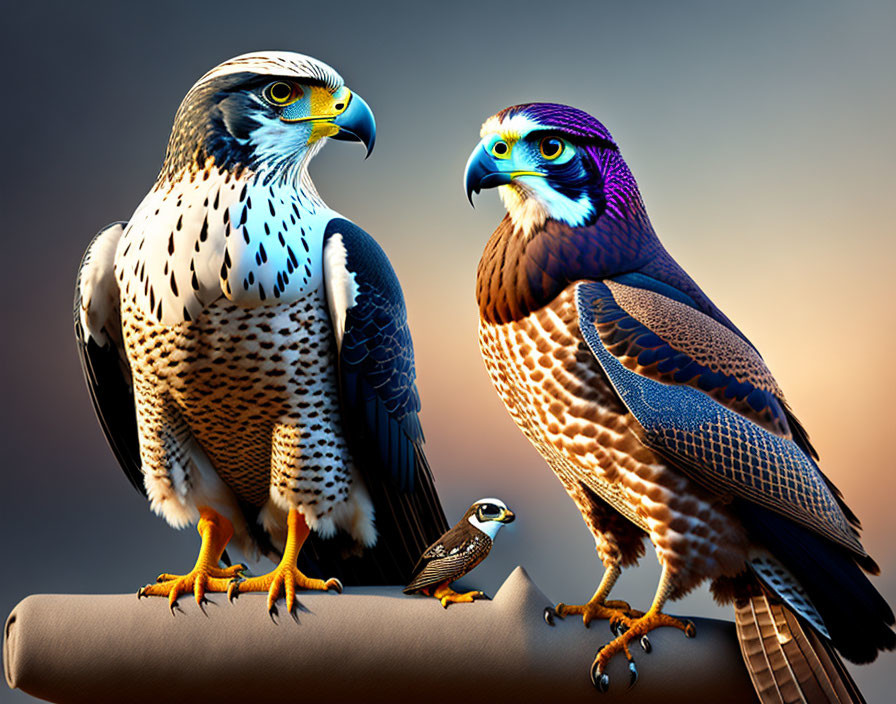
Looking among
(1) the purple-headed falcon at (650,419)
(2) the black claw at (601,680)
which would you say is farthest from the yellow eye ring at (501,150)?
(2) the black claw at (601,680)

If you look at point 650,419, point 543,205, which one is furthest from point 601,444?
point 543,205

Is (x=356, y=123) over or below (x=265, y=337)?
over

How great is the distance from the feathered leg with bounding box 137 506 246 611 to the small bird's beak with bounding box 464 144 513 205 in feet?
2.22

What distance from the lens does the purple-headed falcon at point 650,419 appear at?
1146mm

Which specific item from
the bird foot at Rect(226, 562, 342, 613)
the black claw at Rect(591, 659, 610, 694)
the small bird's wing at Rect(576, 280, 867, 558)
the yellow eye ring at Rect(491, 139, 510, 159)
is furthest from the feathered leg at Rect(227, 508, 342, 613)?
the yellow eye ring at Rect(491, 139, 510, 159)

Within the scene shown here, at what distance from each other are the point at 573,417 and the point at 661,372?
0.13 meters

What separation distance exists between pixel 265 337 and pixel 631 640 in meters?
0.66

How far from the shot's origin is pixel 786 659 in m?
1.13

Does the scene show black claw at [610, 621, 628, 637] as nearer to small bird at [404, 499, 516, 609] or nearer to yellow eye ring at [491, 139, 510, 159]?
small bird at [404, 499, 516, 609]

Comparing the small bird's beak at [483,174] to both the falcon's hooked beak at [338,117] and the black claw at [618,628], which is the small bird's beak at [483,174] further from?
the black claw at [618,628]

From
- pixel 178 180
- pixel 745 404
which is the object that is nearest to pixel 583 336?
pixel 745 404

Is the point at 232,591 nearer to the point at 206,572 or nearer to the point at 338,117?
the point at 206,572

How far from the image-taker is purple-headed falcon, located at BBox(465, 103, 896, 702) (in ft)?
3.76

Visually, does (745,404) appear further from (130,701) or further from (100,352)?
(100,352)
